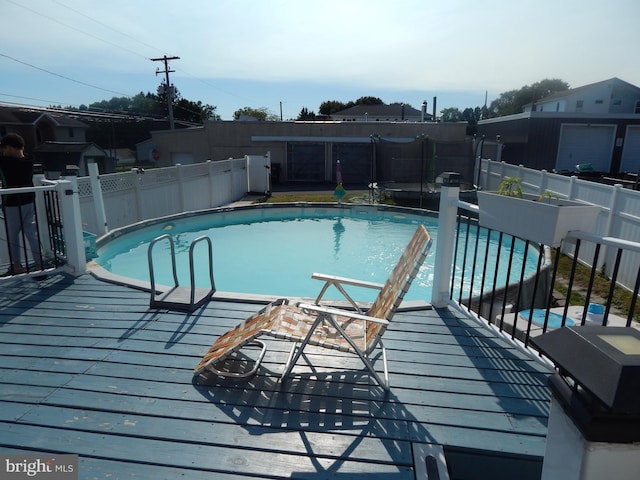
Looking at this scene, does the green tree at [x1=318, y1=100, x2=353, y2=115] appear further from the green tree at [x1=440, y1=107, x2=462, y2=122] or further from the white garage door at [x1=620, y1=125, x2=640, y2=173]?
the white garage door at [x1=620, y1=125, x2=640, y2=173]

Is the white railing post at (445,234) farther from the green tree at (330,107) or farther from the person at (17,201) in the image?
the green tree at (330,107)

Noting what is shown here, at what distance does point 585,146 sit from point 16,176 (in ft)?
87.7

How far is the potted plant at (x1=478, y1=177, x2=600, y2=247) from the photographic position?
2287 mm

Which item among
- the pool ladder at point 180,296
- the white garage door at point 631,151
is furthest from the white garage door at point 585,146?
the pool ladder at point 180,296

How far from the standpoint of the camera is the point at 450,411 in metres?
2.36

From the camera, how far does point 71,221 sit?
4.46 m

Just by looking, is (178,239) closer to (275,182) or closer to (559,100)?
(275,182)

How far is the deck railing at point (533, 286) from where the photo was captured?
7.70 ft

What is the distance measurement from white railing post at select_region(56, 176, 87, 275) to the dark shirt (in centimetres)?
41

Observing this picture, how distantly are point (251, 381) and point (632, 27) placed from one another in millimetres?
7834

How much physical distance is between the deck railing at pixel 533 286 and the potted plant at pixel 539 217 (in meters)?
0.09

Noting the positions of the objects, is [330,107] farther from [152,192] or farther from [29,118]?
[152,192]

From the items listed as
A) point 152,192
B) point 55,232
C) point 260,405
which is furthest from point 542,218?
point 152,192

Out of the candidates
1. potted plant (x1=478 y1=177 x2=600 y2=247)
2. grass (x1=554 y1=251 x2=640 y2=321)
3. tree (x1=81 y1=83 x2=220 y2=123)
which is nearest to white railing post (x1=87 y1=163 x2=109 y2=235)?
potted plant (x1=478 y1=177 x2=600 y2=247)
